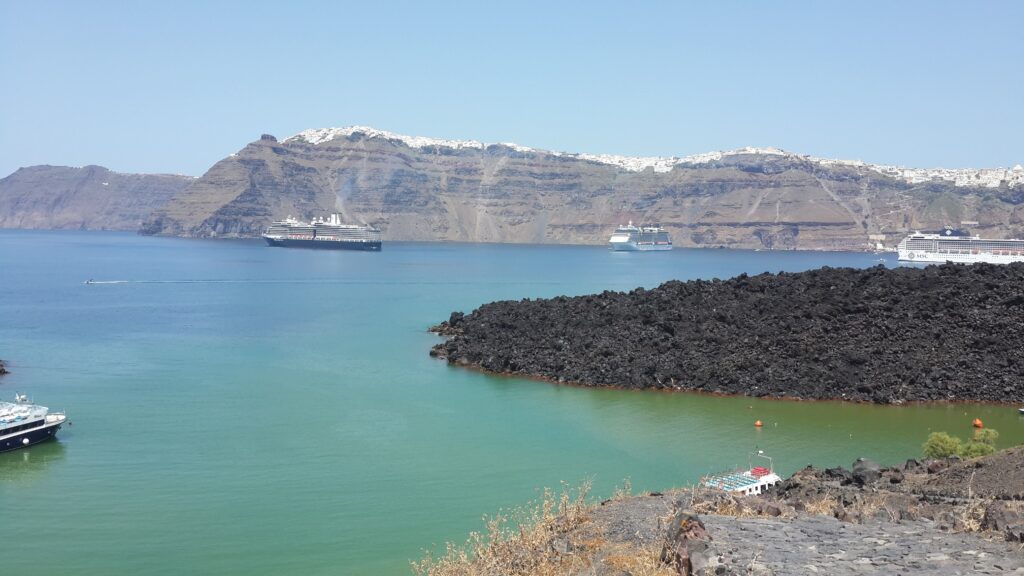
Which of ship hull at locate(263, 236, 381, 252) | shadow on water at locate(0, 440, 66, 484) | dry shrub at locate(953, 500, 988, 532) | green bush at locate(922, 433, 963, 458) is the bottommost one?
shadow on water at locate(0, 440, 66, 484)

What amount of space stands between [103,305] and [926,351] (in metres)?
54.2

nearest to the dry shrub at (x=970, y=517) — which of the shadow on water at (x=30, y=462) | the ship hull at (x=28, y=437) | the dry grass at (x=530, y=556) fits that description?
the dry grass at (x=530, y=556)

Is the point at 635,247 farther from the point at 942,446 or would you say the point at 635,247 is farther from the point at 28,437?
the point at 28,437

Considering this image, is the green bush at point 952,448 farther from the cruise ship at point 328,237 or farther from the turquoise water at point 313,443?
the cruise ship at point 328,237

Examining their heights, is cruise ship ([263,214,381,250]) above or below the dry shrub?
above

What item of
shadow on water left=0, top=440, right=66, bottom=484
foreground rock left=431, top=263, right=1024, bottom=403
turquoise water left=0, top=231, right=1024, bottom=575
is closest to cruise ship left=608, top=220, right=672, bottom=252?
turquoise water left=0, top=231, right=1024, bottom=575

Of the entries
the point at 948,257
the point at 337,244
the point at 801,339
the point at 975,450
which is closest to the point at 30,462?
the point at 975,450

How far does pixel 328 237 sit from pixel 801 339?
147 metres

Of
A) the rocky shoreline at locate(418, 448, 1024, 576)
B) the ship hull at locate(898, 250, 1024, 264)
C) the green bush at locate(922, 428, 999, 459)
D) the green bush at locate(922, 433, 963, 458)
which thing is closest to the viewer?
the rocky shoreline at locate(418, 448, 1024, 576)

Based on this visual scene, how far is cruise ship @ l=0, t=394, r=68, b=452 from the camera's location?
2316cm

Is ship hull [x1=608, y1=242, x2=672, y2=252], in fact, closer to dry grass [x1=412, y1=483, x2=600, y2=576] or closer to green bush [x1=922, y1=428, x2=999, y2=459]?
green bush [x1=922, y1=428, x2=999, y2=459]

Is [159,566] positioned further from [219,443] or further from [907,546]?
[907,546]

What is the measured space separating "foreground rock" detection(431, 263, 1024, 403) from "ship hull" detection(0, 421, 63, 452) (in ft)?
56.7

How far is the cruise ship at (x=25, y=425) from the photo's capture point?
23.2 meters
